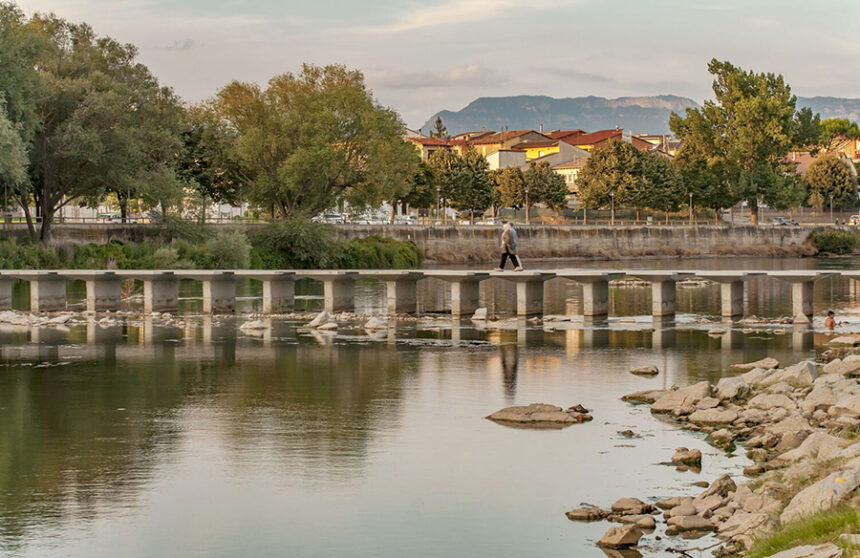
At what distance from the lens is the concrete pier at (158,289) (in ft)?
168

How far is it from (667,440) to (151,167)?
57.0 metres

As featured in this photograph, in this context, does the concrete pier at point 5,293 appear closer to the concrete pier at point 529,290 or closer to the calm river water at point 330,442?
the calm river water at point 330,442

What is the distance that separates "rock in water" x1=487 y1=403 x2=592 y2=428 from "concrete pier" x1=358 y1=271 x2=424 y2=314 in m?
23.6

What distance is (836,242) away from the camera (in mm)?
129625

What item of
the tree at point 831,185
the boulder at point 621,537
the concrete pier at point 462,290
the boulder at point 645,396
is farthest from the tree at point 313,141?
the tree at point 831,185

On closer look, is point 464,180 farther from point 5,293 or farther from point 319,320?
point 319,320

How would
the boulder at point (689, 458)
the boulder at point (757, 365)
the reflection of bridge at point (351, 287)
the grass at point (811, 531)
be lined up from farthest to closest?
the reflection of bridge at point (351, 287) < the boulder at point (757, 365) < the boulder at point (689, 458) < the grass at point (811, 531)

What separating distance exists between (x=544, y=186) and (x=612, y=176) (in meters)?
9.65

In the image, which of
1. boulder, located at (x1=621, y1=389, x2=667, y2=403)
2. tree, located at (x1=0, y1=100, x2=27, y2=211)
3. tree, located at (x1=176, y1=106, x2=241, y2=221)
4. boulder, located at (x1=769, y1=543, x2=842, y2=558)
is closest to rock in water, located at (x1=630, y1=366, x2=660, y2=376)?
boulder, located at (x1=621, y1=389, x2=667, y2=403)

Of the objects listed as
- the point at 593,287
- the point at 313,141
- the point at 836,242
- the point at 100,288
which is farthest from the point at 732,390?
the point at 836,242

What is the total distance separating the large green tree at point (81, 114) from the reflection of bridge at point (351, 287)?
45.4ft

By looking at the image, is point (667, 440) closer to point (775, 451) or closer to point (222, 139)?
point (775, 451)

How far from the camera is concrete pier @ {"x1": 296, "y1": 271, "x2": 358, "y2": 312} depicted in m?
49.7

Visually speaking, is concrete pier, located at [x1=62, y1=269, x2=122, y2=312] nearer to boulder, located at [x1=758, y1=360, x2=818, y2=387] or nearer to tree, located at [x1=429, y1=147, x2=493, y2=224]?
boulder, located at [x1=758, y1=360, x2=818, y2=387]
